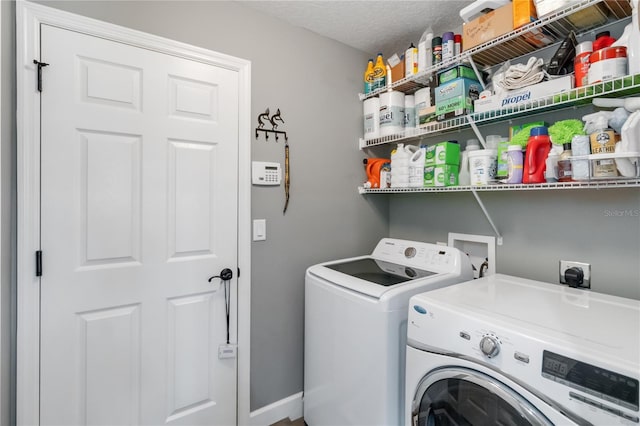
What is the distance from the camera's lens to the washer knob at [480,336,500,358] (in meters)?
0.95

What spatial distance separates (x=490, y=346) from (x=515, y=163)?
818 mm

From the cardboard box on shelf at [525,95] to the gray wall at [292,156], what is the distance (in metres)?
A: 0.90

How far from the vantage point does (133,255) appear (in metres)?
1.47

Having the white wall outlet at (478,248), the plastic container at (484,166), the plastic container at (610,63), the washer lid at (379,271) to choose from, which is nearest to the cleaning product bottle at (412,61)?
the plastic container at (484,166)

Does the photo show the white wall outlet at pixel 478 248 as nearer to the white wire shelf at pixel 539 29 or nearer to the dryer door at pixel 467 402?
the dryer door at pixel 467 402

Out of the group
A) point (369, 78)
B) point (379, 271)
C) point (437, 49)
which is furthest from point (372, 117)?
point (379, 271)

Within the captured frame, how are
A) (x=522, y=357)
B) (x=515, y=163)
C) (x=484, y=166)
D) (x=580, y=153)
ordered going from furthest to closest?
(x=484, y=166), (x=515, y=163), (x=580, y=153), (x=522, y=357)

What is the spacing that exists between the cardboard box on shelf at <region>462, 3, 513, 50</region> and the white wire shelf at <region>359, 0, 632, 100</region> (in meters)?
0.02

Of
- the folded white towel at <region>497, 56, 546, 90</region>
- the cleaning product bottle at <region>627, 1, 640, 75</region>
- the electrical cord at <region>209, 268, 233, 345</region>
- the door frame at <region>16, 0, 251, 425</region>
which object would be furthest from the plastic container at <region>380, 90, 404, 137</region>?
the door frame at <region>16, 0, 251, 425</region>

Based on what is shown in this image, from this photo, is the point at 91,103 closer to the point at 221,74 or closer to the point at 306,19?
the point at 221,74

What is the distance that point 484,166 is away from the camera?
4.89 feet

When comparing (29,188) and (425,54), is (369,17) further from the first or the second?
(29,188)

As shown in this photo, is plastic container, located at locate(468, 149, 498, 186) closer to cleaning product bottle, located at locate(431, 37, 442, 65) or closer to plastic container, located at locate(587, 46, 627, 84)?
plastic container, located at locate(587, 46, 627, 84)

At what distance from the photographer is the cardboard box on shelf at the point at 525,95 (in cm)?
124
